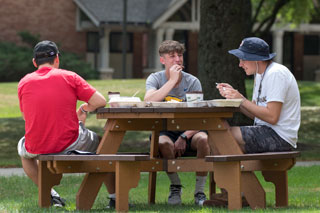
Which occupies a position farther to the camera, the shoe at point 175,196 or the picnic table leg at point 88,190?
the shoe at point 175,196

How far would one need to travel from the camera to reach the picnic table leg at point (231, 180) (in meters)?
6.61

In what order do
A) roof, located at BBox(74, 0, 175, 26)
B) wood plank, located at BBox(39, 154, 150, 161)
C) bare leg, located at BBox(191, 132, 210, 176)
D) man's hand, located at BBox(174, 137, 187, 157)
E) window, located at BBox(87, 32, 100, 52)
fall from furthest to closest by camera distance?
window, located at BBox(87, 32, 100, 52)
roof, located at BBox(74, 0, 175, 26)
man's hand, located at BBox(174, 137, 187, 157)
bare leg, located at BBox(191, 132, 210, 176)
wood plank, located at BBox(39, 154, 150, 161)

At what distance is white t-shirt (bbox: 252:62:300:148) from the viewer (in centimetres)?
675

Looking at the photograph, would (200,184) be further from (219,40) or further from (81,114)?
(219,40)

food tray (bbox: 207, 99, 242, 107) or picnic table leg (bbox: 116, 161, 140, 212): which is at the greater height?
food tray (bbox: 207, 99, 242, 107)

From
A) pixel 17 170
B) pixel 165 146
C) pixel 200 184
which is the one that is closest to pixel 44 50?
pixel 165 146

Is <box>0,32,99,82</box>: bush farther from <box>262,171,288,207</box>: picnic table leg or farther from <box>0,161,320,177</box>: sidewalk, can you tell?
<box>262,171,288,207</box>: picnic table leg

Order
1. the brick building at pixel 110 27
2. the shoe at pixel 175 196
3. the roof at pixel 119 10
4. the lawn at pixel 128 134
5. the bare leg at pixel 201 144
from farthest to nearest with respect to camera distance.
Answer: the brick building at pixel 110 27 < the roof at pixel 119 10 < the lawn at pixel 128 134 < the shoe at pixel 175 196 < the bare leg at pixel 201 144

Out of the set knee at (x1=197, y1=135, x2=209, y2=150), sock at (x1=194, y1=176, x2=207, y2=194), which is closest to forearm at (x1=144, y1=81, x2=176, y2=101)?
knee at (x1=197, y1=135, x2=209, y2=150)

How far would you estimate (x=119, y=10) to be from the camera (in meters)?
37.2

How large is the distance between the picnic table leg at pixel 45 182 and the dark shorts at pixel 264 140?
182 cm

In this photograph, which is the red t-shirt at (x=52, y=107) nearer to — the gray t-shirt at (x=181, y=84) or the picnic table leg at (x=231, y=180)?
the gray t-shirt at (x=181, y=84)

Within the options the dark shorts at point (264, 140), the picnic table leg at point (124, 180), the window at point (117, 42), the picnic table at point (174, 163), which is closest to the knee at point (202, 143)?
the picnic table at point (174, 163)

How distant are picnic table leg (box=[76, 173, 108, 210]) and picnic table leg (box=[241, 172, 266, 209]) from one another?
4.26ft
